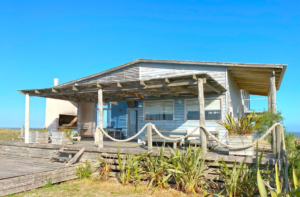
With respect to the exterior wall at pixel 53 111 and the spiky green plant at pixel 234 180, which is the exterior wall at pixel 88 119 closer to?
the exterior wall at pixel 53 111

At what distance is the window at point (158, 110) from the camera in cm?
1128

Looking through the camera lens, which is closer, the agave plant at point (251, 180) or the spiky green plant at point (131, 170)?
the agave plant at point (251, 180)

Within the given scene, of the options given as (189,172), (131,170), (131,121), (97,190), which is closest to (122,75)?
(131,121)

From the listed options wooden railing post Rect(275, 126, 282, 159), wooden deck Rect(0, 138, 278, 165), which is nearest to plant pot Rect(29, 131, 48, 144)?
wooden deck Rect(0, 138, 278, 165)

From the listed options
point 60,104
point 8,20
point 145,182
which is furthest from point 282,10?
point 8,20

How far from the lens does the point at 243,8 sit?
607 inches

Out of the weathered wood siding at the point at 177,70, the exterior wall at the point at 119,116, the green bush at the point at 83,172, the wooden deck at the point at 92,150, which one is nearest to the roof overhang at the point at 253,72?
the weathered wood siding at the point at 177,70

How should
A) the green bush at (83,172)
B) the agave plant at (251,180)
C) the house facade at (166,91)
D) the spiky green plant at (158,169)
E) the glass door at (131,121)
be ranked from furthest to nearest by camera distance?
the glass door at (131,121) → the house facade at (166,91) → the green bush at (83,172) → the spiky green plant at (158,169) → the agave plant at (251,180)

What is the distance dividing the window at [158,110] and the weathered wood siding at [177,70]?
132cm

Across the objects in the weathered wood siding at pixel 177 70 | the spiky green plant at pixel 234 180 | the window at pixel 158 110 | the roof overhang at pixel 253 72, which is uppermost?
the weathered wood siding at pixel 177 70

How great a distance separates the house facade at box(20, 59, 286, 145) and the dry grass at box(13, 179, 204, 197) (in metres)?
3.31

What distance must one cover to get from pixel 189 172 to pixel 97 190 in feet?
8.13

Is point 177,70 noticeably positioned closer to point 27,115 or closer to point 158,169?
point 158,169

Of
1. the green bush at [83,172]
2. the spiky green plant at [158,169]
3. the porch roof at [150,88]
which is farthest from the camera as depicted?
the porch roof at [150,88]
